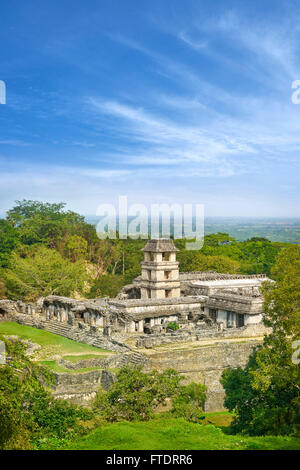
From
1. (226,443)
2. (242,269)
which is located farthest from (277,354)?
(242,269)

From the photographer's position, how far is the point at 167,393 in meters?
22.3

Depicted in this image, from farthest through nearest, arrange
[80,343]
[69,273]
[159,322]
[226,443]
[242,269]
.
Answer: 1. [242,269]
2. [69,273]
3. [159,322]
4. [80,343]
5. [226,443]

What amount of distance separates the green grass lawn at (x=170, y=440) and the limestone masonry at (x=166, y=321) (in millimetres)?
8064

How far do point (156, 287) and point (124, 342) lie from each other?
964cm

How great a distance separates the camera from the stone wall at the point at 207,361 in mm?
27562

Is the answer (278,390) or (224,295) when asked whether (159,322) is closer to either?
(224,295)

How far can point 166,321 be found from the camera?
35875 mm

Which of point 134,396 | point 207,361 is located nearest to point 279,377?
point 134,396

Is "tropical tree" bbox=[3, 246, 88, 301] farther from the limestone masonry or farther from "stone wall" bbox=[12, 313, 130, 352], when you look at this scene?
"stone wall" bbox=[12, 313, 130, 352]

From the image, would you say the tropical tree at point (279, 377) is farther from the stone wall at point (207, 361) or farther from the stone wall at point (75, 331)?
the stone wall at point (75, 331)

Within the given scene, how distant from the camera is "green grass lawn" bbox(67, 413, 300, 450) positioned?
49.2 feet

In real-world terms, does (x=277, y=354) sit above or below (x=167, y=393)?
above

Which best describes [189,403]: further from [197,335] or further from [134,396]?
[197,335]

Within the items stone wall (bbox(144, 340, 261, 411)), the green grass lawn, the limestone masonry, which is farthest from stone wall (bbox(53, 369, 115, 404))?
the green grass lawn
